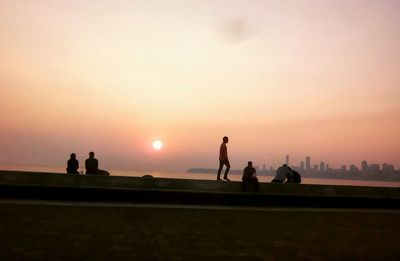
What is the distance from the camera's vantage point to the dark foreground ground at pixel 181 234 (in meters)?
7.41

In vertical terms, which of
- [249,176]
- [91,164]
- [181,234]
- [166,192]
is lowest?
[181,234]

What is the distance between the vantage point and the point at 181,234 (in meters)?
8.72

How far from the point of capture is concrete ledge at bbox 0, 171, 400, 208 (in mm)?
13453

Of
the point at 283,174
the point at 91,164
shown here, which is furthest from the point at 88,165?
the point at 283,174

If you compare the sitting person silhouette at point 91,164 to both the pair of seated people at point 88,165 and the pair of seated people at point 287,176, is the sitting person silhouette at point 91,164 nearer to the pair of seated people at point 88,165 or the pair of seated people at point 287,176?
the pair of seated people at point 88,165

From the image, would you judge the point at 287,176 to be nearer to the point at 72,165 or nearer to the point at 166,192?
the point at 166,192

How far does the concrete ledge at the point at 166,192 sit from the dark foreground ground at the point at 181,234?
179 centimetres

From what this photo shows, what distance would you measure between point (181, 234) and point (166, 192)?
5301 millimetres

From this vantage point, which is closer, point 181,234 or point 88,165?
point 181,234

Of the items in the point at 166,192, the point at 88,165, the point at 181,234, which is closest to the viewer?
the point at 181,234

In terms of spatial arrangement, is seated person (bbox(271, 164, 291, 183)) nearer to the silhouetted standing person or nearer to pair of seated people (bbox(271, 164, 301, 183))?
pair of seated people (bbox(271, 164, 301, 183))

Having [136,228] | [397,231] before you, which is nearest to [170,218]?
[136,228]

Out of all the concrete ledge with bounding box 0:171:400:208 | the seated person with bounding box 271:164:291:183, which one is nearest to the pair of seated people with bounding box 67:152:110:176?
the concrete ledge with bounding box 0:171:400:208

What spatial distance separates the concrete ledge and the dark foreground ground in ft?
5.86
